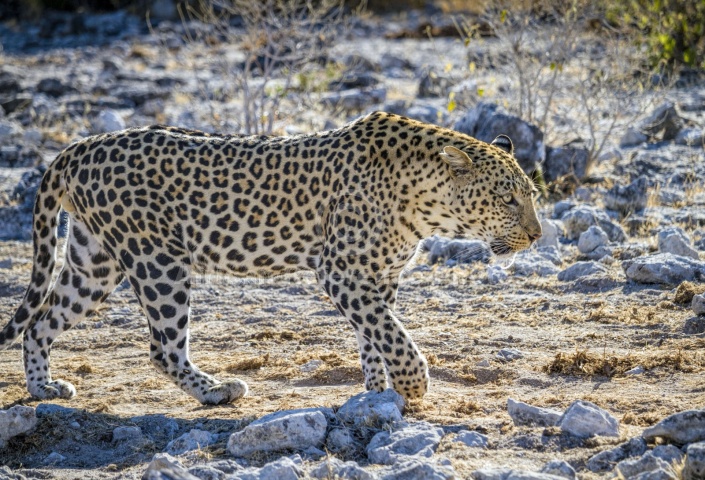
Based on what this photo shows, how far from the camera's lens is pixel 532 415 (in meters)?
6.12

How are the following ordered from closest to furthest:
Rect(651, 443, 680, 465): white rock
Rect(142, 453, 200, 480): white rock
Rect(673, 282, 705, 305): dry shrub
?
Rect(142, 453, 200, 480): white rock
Rect(651, 443, 680, 465): white rock
Rect(673, 282, 705, 305): dry shrub

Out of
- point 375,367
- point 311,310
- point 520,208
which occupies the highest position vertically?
point 520,208

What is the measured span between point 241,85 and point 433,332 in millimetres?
6068

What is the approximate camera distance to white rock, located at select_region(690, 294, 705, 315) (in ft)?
26.9

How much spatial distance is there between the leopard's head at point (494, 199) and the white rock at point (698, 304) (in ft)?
6.51

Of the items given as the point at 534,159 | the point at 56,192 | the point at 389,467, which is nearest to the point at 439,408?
the point at 389,467

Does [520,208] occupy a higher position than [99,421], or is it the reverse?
[520,208]

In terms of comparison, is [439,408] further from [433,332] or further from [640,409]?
[433,332]

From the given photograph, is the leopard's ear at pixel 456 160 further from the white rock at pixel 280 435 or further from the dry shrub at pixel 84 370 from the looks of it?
the dry shrub at pixel 84 370

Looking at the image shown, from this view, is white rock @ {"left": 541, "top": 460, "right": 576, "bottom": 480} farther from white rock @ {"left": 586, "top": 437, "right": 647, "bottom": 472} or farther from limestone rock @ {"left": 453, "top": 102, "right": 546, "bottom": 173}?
limestone rock @ {"left": 453, "top": 102, "right": 546, "bottom": 173}

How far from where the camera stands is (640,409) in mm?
6480

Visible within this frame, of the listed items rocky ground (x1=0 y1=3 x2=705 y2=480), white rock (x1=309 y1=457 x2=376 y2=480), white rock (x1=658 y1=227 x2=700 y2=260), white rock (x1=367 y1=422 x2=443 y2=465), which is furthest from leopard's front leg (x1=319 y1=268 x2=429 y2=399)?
white rock (x1=658 y1=227 x2=700 y2=260)

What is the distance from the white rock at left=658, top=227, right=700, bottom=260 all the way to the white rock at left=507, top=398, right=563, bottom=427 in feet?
13.9

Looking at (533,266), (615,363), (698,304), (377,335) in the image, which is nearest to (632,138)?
(533,266)
